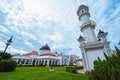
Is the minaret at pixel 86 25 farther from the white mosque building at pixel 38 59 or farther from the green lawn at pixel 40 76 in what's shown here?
the white mosque building at pixel 38 59

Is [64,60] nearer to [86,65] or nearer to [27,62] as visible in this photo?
[27,62]

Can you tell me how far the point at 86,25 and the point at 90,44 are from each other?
175 inches

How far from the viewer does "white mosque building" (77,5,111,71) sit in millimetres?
17594

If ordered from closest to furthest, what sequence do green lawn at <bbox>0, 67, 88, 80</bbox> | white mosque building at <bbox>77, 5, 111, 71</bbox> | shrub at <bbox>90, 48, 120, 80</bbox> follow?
shrub at <bbox>90, 48, 120, 80</bbox> → green lawn at <bbox>0, 67, 88, 80</bbox> → white mosque building at <bbox>77, 5, 111, 71</bbox>

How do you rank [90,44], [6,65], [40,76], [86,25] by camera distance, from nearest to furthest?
[40,76]
[6,65]
[90,44]
[86,25]

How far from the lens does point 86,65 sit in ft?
59.3

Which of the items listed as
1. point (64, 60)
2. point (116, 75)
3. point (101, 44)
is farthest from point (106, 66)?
point (64, 60)

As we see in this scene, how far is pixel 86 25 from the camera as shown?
2067 centimetres

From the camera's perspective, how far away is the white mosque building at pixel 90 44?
57.7 ft

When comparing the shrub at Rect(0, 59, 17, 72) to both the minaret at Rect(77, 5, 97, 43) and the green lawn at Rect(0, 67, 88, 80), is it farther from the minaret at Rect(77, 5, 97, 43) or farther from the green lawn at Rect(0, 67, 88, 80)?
the minaret at Rect(77, 5, 97, 43)

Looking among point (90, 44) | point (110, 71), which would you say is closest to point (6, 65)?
point (90, 44)

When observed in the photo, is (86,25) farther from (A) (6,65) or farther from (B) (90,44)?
(A) (6,65)

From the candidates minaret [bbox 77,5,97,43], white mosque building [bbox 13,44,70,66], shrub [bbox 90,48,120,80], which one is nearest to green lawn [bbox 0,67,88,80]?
shrub [bbox 90,48,120,80]

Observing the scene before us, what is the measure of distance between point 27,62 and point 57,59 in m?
15.1
